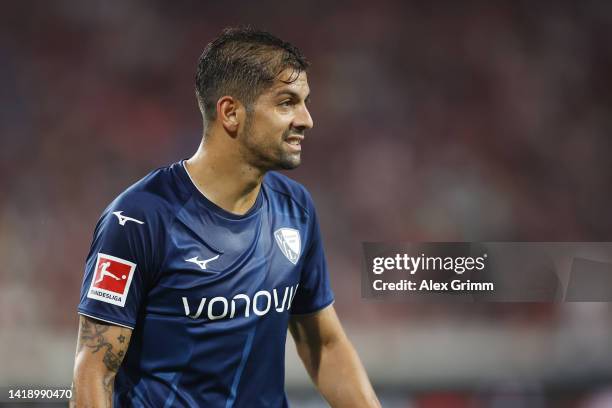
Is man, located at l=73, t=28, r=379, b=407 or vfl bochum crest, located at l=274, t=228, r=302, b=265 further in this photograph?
vfl bochum crest, located at l=274, t=228, r=302, b=265

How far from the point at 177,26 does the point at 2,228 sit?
1450mm

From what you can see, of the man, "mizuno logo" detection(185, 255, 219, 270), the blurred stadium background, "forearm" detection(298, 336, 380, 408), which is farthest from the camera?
the blurred stadium background

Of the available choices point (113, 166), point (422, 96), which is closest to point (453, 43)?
point (422, 96)

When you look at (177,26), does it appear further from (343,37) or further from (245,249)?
(245,249)

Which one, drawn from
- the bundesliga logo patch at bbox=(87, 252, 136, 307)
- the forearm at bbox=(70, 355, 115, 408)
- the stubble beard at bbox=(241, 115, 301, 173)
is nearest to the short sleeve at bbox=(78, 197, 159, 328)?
the bundesliga logo patch at bbox=(87, 252, 136, 307)

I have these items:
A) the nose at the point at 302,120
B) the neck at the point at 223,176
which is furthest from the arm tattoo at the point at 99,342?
the nose at the point at 302,120

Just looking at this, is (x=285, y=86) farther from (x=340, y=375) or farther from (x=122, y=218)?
(x=340, y=375)

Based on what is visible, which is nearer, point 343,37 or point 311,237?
point 311,237

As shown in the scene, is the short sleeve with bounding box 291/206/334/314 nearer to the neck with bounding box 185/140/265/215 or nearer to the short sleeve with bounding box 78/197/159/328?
the neck with bounding box 185/140/265/215

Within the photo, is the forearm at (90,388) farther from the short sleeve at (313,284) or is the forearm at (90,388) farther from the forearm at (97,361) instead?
the short sleeve at (313,284)

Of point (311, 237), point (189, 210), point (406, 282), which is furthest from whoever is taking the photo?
point (406, 282)

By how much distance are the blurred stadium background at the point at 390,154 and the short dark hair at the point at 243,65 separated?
2.38 m

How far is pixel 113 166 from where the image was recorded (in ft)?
15.1

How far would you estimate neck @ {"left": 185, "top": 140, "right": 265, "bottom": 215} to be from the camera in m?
2.18
